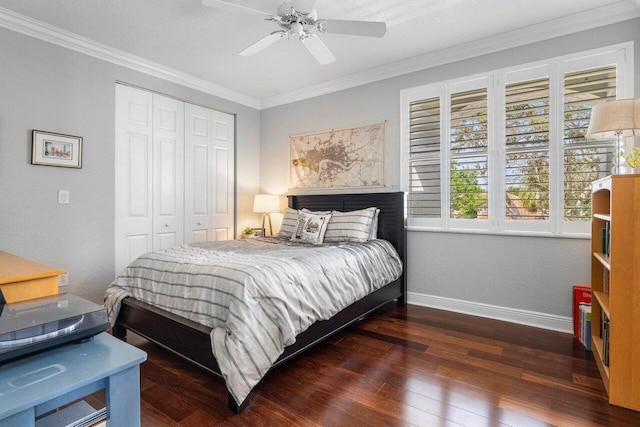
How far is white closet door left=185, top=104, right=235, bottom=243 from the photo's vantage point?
3.95 metres

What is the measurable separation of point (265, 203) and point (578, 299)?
339 centimetres

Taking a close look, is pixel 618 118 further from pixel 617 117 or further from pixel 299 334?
pixel 299 334

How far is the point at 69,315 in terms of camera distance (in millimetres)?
1081

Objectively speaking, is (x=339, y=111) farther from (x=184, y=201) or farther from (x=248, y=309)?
(x=248, y=309)

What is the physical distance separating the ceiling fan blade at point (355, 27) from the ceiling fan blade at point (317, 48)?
0.13m

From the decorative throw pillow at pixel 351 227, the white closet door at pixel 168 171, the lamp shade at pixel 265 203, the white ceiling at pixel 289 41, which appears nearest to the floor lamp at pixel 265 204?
the lamp shade at pixel 265 203

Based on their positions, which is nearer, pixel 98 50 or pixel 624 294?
pixel 624 294

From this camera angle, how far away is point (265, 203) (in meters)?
4.40

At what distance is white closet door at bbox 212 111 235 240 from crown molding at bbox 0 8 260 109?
1.14 feet

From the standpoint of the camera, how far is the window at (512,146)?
2674 millimetres

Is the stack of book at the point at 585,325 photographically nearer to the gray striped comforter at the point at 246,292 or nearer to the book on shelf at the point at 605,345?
the book on shelf at the point at 605,345

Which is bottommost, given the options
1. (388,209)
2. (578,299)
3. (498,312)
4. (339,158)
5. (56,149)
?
(498,312)

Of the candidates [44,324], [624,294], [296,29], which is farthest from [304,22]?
[624,294]

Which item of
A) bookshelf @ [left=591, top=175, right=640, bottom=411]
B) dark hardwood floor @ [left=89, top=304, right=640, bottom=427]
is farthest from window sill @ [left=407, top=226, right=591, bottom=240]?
bookshelf @ [left=591, top=175, right=640, bottom=411]
